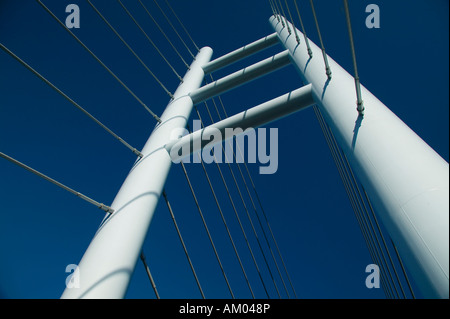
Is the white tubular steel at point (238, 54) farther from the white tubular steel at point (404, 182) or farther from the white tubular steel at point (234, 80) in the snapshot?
the white tubular steel at point (404, 182)

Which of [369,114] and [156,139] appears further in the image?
[156,139]

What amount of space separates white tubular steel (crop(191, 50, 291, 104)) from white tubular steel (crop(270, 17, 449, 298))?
1.08m

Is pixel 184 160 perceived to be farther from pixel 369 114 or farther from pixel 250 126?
pixel 369 114

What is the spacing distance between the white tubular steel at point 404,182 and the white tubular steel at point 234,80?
1.08 metres

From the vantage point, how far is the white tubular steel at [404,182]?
1.58ft

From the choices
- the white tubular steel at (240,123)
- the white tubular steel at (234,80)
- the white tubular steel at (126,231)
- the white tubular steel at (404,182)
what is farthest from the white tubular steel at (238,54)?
the white tubular steel at (404,182)

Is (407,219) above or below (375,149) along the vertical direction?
below

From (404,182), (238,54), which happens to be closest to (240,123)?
(404,182)

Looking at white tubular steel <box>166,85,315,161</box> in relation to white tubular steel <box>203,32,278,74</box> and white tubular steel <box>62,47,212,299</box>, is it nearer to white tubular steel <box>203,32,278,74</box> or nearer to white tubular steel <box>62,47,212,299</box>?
white tubular steel <box>62,47,212,299</box>

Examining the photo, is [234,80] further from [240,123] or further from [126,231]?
[126,231]

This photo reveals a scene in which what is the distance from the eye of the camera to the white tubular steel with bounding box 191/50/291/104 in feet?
6.30
